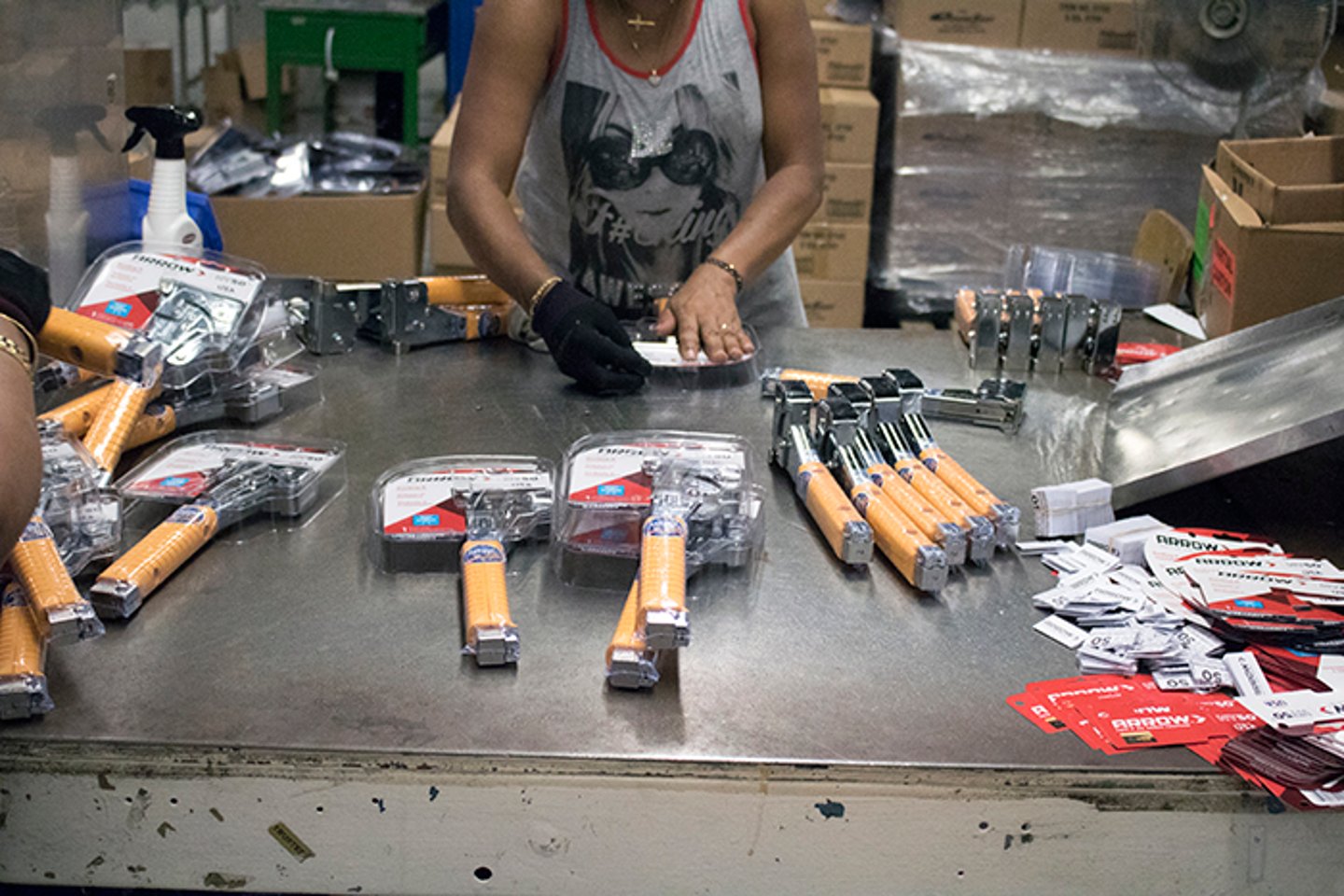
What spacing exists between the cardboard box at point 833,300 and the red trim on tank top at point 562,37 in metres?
1.63

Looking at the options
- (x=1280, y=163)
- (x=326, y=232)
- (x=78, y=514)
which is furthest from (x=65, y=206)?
(x=1280, y=163)

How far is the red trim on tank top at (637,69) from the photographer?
6.26 feet

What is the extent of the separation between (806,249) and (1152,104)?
0.90 m

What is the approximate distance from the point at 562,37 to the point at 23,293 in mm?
988

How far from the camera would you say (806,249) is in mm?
3471

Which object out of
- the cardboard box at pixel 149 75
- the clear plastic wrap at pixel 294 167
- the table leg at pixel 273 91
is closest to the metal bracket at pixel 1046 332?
the clear plastic wrap at pixel 294 167

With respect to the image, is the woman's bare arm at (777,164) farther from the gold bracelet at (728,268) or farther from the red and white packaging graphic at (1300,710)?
the red and white packaging graphic at (1300,710)

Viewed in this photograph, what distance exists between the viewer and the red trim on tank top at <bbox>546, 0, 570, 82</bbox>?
1901 millimetres

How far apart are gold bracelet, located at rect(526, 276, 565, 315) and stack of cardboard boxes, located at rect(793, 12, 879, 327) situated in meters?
1.70

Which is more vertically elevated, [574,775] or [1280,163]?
[1280,163]

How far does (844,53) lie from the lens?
3504 mm

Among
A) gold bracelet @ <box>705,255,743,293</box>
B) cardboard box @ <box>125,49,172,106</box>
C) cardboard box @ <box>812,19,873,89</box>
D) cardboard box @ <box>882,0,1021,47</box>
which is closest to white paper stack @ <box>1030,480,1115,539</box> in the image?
gold bracelet @ <box>705,255,743,293</box>

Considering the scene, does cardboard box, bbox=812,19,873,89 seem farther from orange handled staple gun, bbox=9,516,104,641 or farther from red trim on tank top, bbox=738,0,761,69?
orange handled staple gun, bbox=9,516,104,641

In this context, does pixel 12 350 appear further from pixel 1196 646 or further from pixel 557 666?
pixel 1196 646
